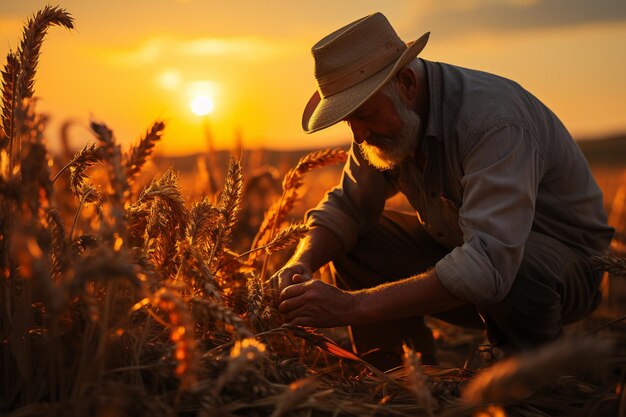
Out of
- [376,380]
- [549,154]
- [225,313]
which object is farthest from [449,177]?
[225,313]

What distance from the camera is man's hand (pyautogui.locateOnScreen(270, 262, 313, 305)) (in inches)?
105

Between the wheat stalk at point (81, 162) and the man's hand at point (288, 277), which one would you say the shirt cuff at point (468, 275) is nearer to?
the man's hand at point (288, 277)

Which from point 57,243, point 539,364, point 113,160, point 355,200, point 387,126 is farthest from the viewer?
point 355,200

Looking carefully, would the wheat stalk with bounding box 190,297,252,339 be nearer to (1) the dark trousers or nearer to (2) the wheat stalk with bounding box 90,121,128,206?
(2) the wheat stalk with bounding box 90,121,128,206

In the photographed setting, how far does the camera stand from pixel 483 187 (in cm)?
254

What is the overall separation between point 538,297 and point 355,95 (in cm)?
111

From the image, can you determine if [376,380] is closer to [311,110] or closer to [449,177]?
[449,177]

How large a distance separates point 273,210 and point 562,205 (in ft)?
4.48

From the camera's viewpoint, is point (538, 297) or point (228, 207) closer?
point (228, 207)

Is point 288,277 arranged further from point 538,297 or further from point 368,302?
point 538,297

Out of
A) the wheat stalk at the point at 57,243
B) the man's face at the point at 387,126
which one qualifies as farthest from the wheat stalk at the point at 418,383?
the man's face at the point at 387,126

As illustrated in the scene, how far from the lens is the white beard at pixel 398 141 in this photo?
289cm

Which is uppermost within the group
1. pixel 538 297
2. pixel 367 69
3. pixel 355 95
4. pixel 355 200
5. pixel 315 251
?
pixel 367 69

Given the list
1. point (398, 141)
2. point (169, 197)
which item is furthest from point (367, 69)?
point (169, 197)
